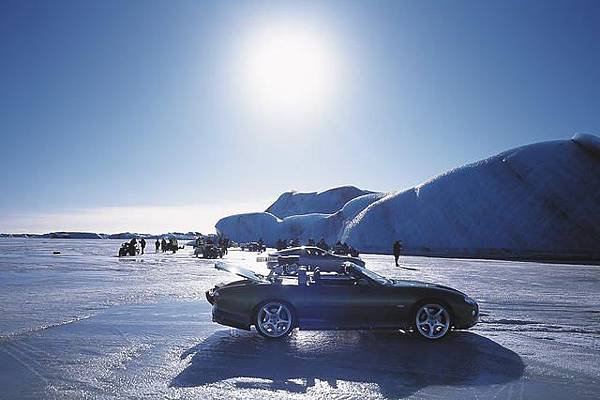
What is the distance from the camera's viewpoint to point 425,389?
4738 mm

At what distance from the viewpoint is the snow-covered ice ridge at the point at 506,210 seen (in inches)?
2249

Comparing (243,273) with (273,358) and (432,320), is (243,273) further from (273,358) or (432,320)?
(432,320)

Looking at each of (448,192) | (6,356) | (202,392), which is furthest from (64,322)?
(448,192)

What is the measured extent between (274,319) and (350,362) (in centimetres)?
184

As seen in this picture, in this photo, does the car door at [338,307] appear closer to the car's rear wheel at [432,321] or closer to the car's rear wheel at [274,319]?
the car's rear wheel at [274,319]

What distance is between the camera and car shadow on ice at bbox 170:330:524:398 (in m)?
5.04

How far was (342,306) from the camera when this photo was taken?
7129 mm

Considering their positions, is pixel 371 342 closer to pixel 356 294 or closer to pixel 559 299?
pixel 356 294

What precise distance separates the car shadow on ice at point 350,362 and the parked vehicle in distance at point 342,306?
0.93ft

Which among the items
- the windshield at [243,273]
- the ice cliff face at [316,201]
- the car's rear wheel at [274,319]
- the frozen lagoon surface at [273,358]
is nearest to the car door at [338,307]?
the car's rear wheel at [274,319]

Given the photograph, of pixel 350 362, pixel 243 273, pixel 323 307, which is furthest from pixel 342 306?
pixel 243 273

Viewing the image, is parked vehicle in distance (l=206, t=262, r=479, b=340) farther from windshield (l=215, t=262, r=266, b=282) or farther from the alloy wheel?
windshield (l=215, t=262, r=266, b=282)

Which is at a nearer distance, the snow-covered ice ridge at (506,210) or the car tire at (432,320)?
the car tire at (432,320)

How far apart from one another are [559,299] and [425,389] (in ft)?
31.3
